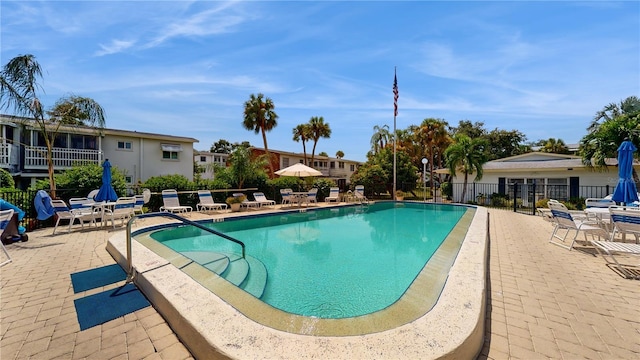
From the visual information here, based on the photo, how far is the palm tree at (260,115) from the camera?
83.8ft

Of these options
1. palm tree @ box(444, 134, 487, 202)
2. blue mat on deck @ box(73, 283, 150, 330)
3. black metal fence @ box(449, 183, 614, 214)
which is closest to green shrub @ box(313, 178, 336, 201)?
Result: palm tree @ box(444, 134, 487, 202)

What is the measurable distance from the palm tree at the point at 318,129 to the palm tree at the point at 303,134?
474mm

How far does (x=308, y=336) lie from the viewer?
2.27m

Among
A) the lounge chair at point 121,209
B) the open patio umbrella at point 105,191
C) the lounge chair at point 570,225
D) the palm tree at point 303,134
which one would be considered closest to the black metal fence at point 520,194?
the lounge chair at point 570,225

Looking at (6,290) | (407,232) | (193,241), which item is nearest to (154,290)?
(6,290)

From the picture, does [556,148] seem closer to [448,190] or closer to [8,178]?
[448,190]

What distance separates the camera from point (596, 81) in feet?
31.4

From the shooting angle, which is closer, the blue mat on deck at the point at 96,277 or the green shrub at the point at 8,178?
the blue mat on deck at the point at 96,277

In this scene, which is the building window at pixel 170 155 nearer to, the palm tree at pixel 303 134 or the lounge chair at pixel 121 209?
the lounge chair at pixel 121 209

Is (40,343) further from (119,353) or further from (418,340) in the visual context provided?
(418,340)

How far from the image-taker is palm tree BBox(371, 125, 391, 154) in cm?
3600

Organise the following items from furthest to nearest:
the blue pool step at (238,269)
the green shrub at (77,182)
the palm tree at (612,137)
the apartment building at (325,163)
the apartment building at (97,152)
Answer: the apartment building at (325,163)
the apartment building at (97,152)
the palm tree at (612,137)
the green shrub at (77,182)
the blue pool step at (238,269)

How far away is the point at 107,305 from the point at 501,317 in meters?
4.57

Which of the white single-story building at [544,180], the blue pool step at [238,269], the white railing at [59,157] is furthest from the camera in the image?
the white single-story building at [544,180]
